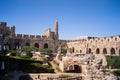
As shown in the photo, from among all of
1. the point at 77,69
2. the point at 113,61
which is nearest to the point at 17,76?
the point at 77,69

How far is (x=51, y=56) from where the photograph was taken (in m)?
51.1

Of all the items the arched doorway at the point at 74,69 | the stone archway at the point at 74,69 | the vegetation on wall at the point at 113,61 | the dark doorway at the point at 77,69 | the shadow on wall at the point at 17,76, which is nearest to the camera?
the shadow on wall at the point at 17,76

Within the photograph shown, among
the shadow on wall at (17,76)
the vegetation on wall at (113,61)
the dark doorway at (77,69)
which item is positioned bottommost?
the shadow on wall at (17,76)

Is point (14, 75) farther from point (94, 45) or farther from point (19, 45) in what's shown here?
point (94, 45)

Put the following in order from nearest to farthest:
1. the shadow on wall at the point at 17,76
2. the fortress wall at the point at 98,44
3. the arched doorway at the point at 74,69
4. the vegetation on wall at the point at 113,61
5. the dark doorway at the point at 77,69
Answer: the shadow on wall at the point at 17,76 < the arched doorway at the point at 74,69 < the dark doorway at the point at 77,69 < the vegetation on wall at the point at 113,61 < the fortress wall at the point at 98,44

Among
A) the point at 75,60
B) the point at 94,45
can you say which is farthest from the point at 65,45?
the point at 75,60

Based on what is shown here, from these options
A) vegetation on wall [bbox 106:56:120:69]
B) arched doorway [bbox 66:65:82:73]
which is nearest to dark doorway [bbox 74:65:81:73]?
arched doorway [bbox 66:65:82:73]

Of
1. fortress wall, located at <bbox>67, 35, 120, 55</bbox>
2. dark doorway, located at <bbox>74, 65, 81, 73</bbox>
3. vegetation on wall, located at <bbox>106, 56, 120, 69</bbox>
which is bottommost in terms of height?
dark doorway, located at <bbox>74, 65, 81, 73</bbox>

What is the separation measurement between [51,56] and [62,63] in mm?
8282

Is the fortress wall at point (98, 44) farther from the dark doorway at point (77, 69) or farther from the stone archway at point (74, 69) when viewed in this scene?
the stone archway at point (74, 69)

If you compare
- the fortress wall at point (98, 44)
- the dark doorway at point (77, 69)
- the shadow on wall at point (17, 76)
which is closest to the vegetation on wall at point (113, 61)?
the fortress wall at point (98, 44)

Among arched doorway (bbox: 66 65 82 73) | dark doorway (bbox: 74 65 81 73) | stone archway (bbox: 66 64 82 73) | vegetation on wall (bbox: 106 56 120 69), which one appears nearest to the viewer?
stone archway (bbox: 66 64 82 73)

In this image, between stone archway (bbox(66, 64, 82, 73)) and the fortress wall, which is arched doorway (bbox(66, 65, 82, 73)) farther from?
the fortress wall

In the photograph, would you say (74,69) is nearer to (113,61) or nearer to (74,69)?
(74,69)
